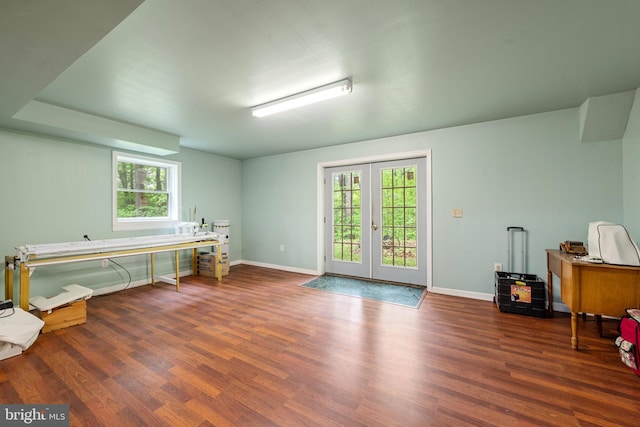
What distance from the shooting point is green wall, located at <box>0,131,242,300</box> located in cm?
312

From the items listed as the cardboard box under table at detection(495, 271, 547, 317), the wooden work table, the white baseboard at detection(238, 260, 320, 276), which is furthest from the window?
the cardboard box under table at detection(495, 271, 547, 317)

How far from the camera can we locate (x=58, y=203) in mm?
3463

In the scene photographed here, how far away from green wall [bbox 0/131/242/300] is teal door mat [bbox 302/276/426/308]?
9.94ft

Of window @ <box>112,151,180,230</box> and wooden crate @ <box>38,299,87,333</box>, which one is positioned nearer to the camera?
wooden crate @ <box>38,299,87,333</box>

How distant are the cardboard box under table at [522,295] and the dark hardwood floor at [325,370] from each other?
116mm

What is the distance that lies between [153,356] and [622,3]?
4099 millimetres

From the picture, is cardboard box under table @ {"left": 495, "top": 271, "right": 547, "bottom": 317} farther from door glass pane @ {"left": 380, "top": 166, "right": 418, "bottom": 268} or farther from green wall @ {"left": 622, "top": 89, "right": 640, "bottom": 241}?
door glass pane @ {"left": 380, "top": 166, "right": 418, "bottom": 268}

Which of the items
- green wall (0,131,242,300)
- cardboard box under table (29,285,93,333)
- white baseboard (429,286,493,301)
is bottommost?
white baseboard (429,286,493,301)

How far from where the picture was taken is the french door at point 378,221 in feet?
13.5

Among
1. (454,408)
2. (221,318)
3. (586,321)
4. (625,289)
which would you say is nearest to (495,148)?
(625,289)

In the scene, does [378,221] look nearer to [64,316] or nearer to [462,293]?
[462,293]

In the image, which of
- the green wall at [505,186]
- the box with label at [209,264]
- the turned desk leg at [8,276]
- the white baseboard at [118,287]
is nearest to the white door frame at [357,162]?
the green wall at [505,186]

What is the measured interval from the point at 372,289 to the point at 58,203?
4.65 meters

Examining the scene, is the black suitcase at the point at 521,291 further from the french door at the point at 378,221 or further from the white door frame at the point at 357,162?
the french door at the point at 378,221
